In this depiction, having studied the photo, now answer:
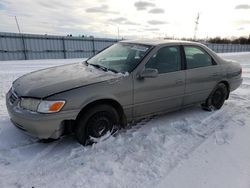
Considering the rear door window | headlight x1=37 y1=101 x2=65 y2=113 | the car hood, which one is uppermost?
the rear door window

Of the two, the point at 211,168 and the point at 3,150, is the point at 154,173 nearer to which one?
the point at 211,168

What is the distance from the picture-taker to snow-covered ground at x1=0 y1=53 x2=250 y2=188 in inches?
96.0

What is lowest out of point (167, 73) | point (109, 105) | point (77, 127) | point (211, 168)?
point (211, 168)

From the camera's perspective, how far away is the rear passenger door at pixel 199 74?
13.6 ft

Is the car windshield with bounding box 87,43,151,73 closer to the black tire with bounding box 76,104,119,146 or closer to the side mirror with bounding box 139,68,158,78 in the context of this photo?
the side mirror with bounding box 139,68,158,78

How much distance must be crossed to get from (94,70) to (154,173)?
1940 mm

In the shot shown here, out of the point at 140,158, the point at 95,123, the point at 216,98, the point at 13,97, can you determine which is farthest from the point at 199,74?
the point at 13,97

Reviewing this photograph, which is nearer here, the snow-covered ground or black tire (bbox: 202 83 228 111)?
the snow-covered ground

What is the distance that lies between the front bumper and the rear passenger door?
244 centimetres

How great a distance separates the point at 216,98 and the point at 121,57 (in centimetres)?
253

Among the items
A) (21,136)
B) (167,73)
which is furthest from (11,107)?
(167,73)

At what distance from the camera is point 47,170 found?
2590mm

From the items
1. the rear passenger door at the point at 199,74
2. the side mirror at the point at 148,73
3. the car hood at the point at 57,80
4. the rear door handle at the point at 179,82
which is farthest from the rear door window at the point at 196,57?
the car hood at the point at 57,80

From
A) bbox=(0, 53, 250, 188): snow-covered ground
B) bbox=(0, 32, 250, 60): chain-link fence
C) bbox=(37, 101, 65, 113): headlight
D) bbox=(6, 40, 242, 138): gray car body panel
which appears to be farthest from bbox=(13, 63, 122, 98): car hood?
bbox=(0, 32, 250, 60): chain-link fence
